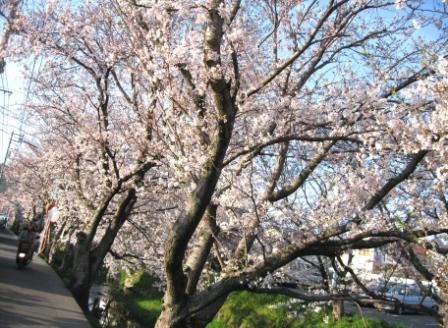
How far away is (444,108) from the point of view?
14.2 ft

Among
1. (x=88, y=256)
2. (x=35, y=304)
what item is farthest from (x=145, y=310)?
(x=35, y=304)

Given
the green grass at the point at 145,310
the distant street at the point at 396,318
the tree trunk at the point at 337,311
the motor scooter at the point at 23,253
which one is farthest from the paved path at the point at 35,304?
the distant street at the point at 396,318

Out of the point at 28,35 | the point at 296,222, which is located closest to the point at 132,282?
the point at 28,35

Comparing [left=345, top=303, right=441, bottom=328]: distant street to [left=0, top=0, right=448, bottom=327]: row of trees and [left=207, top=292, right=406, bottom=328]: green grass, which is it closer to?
[left=207, top=292, right=406, bottom=328]: green grass

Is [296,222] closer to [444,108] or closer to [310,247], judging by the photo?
[310,247]

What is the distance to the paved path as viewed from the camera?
662 centimetres

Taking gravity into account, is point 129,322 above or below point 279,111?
below

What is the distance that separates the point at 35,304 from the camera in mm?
7836

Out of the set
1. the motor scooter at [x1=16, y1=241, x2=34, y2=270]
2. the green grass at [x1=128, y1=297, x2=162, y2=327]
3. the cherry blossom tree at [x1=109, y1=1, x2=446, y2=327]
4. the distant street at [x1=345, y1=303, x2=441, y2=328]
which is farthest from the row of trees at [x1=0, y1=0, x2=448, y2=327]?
the distant street at [x1=345, y1=303, x2=441, y2=328]

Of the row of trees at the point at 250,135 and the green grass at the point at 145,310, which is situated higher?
the row of trees at the point at 250,135

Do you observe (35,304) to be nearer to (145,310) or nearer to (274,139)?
(274,139)

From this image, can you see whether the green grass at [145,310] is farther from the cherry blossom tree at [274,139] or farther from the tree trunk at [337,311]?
the cherry blossom tree at [274,139]

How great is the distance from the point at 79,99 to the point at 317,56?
7.26m

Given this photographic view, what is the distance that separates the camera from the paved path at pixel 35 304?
662cm
